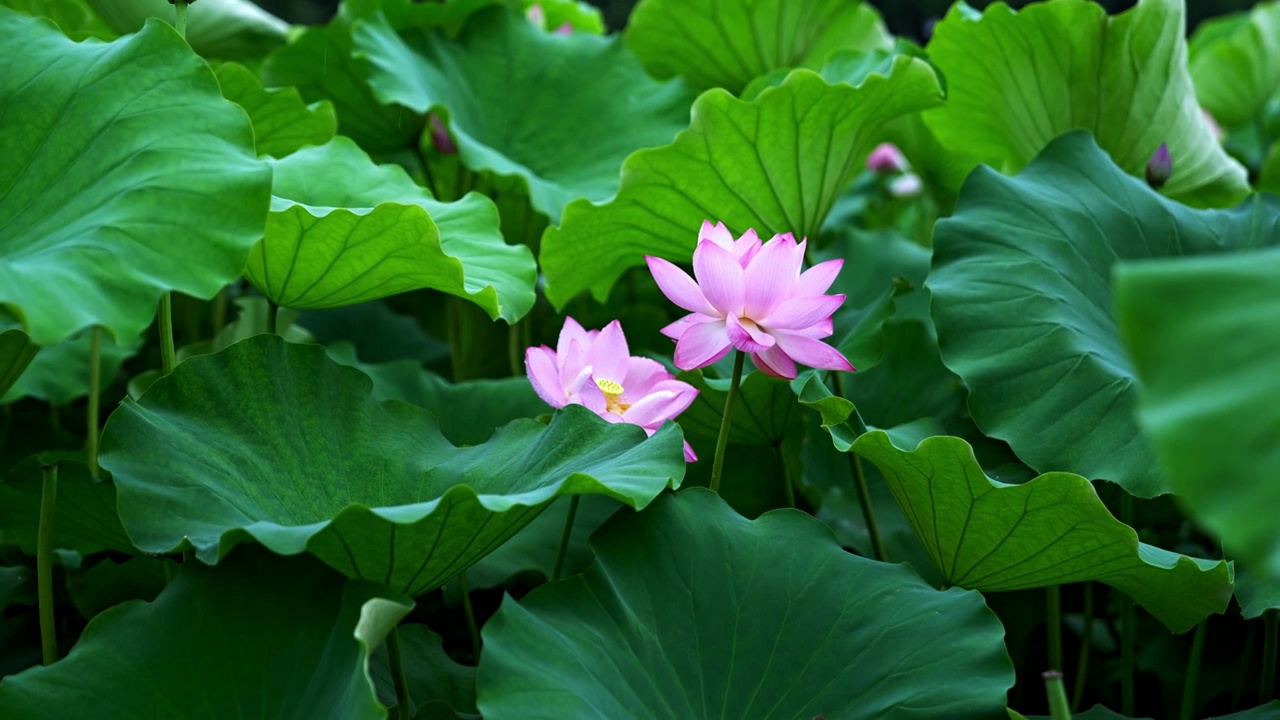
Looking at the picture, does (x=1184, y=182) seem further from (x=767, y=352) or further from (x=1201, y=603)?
(x=767, y=352)

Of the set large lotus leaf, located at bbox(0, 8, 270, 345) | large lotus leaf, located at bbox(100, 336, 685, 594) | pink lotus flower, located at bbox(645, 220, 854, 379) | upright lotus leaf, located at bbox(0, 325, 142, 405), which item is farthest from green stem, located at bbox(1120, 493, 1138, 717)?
upright lotus leaf, located at bbox(0, 325, 142, 405)

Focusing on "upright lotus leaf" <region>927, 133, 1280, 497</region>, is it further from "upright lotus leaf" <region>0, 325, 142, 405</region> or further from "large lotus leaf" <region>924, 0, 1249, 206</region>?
"upright lotus leaf" <region>0, 325, 142, 405</region>

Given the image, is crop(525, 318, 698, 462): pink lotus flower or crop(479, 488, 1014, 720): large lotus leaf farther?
crop(525, 318, 698, 462): pink lotus flower

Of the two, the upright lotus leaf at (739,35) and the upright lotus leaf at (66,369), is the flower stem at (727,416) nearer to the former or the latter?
the upright lotus leaf at (66,369)

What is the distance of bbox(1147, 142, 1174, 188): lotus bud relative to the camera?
3.97 feet

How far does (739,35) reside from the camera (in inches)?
60.3

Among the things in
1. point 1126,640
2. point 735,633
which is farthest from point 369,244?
point 1126,640

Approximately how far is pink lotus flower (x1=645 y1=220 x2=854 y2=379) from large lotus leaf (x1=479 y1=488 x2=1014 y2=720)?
0.36ft

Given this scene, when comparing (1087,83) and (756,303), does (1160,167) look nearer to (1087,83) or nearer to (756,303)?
(1087,83)

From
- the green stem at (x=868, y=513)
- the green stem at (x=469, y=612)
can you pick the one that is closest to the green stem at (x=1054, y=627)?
the green stem at (x=868, y=513)

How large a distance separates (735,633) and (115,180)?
0.51m

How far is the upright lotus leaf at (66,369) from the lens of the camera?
1228mm

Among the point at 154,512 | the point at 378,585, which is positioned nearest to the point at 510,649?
the point at 378,585

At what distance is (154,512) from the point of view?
2.32 ft
